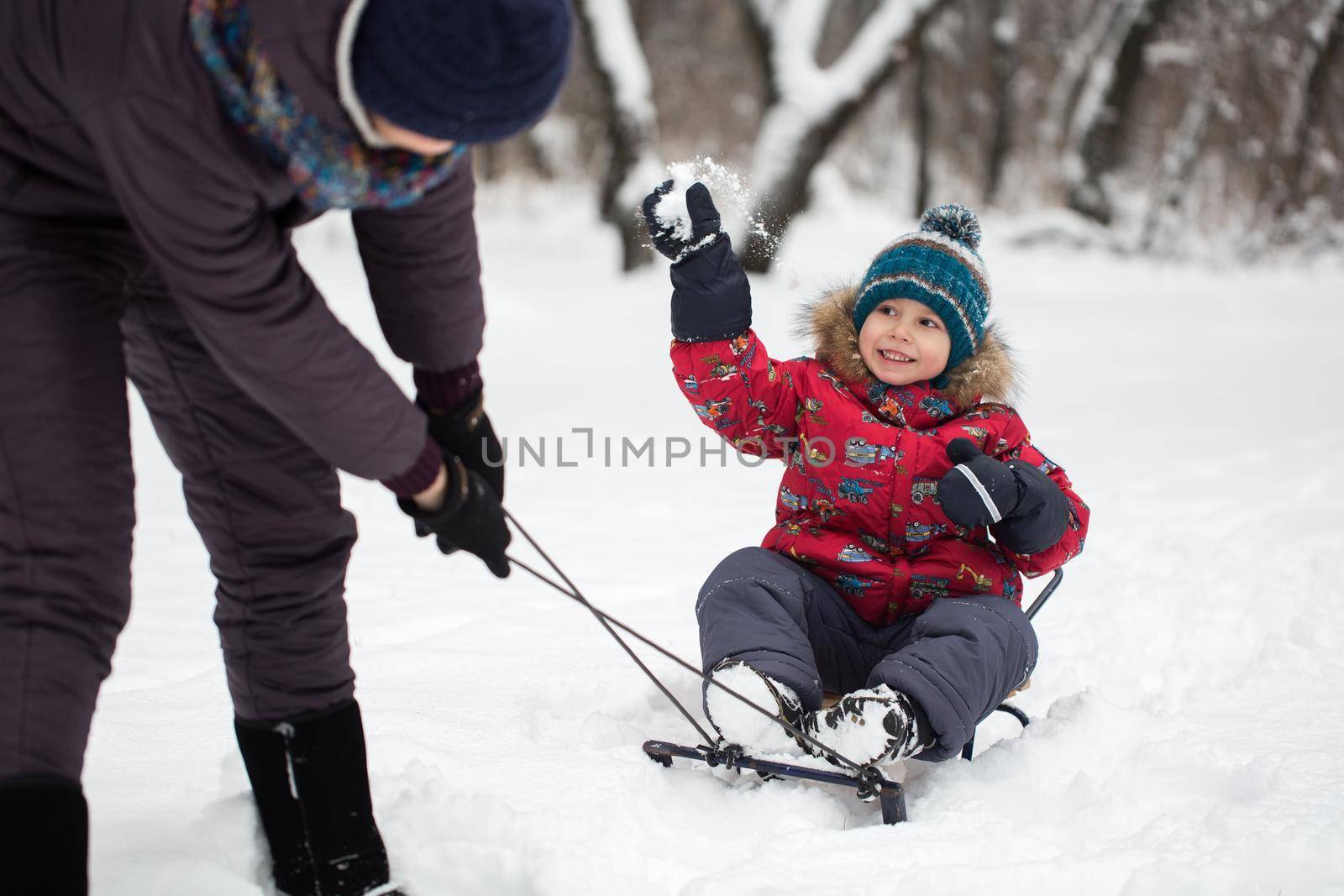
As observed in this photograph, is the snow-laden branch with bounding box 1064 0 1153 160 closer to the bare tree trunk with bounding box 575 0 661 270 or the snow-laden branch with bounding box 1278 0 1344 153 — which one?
the snow-laden branch with bounding box 1278 0 1344 153

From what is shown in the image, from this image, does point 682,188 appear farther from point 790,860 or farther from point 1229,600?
point 1229,600

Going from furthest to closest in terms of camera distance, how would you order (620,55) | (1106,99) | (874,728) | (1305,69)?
(1305,69)
(1106,99)
(620,55)
(874,728)

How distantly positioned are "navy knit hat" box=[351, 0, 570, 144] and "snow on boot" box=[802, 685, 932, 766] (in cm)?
107

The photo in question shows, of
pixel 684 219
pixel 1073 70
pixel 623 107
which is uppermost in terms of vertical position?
pixel 1073 70

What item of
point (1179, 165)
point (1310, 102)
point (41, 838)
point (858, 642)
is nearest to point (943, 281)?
point (858, 642)

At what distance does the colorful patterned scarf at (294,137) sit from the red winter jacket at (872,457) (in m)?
0.96

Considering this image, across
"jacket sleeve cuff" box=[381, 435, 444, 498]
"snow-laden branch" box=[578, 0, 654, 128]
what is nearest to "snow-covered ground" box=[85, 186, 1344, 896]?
"jacket sleeve cuff" box=[381, 435, 444, 498]

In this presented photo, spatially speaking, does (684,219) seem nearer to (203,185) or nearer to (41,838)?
(203,185)

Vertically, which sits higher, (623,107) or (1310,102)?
(1310,102)

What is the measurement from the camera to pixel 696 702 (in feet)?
7.18

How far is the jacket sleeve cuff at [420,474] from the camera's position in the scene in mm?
1298

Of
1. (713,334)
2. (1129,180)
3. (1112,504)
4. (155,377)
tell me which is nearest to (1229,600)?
(1112,504)

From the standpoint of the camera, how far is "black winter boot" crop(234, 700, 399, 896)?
1.40m

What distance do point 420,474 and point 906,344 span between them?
3.75 feet
